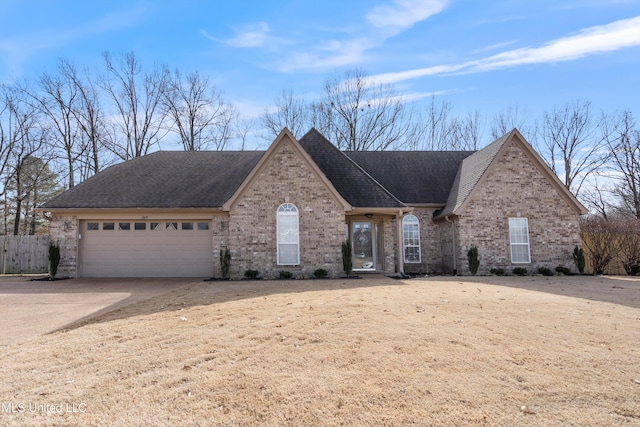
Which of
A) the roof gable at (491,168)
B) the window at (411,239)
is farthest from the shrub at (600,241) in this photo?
the window at (411,239)

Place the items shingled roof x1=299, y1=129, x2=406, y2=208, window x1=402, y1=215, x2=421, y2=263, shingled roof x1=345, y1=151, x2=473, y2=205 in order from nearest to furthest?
shingled roof x1=299, y1=129, x2=406, y2=208 → window x1=402, y1=215, x2=421, y2=263 → shingled roof x1=345, y1=151, x2=473, y2=205

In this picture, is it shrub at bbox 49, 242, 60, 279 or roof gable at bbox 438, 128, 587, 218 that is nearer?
shrub at bbox 49, 242, 60, 279

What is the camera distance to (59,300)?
32.3 feet

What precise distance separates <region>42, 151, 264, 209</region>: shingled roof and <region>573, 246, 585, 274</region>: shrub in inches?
579

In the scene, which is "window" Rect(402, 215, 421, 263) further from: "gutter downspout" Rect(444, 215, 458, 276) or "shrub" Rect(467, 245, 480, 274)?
"shrub" Rect(467, 245, 480, 274)

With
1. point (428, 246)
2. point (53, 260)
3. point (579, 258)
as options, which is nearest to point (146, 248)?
point (53, 260)

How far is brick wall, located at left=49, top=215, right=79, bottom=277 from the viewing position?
15227 mm

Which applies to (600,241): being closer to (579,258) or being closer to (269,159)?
(579,258)

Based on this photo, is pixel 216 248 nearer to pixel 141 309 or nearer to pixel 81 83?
pixel 141 309

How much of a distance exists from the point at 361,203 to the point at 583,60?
1022cm

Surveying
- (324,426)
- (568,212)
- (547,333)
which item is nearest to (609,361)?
(547,333)

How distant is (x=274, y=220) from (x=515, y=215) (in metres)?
10.2

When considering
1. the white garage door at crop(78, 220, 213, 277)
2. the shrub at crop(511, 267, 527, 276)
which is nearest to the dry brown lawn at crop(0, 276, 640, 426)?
the white garage door at crop(78, 220, 213, 277)

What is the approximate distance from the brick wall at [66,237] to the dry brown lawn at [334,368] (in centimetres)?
970
